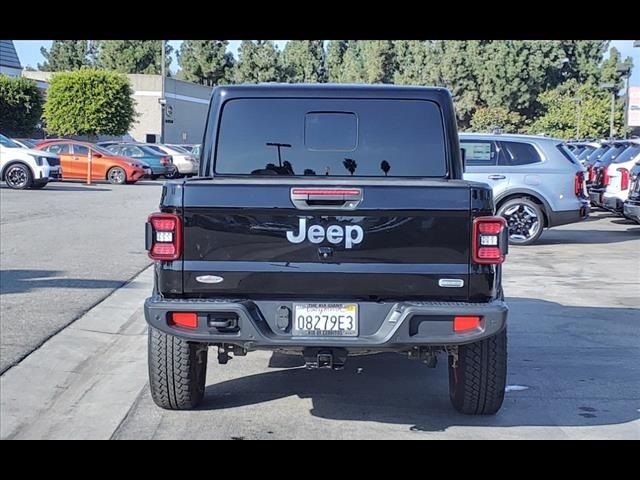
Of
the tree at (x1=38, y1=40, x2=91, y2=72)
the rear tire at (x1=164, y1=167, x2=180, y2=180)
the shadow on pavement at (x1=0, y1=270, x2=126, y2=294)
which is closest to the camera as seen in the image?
the shadow on pavement at (x1=0, y1=270, x2=126, y2=294)

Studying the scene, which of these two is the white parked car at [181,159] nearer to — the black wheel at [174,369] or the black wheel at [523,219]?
the black wheel at [523,219]

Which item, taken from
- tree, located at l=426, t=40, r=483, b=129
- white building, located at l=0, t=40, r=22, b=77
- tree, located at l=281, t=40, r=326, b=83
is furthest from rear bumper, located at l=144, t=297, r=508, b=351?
tree, located at l=281, t=40, r=326, b=83

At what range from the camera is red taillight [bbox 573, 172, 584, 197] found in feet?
51.3

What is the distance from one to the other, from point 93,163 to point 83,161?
1.12ft

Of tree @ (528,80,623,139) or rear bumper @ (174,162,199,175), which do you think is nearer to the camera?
rear bumper @ (174,162,199,175)

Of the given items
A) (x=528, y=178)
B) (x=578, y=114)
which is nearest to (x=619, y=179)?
A: (x=528, y=178)

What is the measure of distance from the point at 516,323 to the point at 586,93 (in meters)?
52.4

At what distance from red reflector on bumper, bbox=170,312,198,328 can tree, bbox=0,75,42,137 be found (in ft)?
124

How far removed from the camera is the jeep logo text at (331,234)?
5152mm

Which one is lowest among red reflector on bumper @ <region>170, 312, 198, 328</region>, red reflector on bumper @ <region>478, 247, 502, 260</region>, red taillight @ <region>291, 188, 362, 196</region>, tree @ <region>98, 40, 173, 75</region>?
red reflector on bumper @ <region>170, 312, 198, 328</region>

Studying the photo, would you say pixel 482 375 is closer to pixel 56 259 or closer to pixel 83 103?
pixel 56 259

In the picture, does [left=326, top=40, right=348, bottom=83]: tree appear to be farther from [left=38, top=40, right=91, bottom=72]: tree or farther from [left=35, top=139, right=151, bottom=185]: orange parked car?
[left=35, top=139, right=151, bottom=185]: orange parked car
